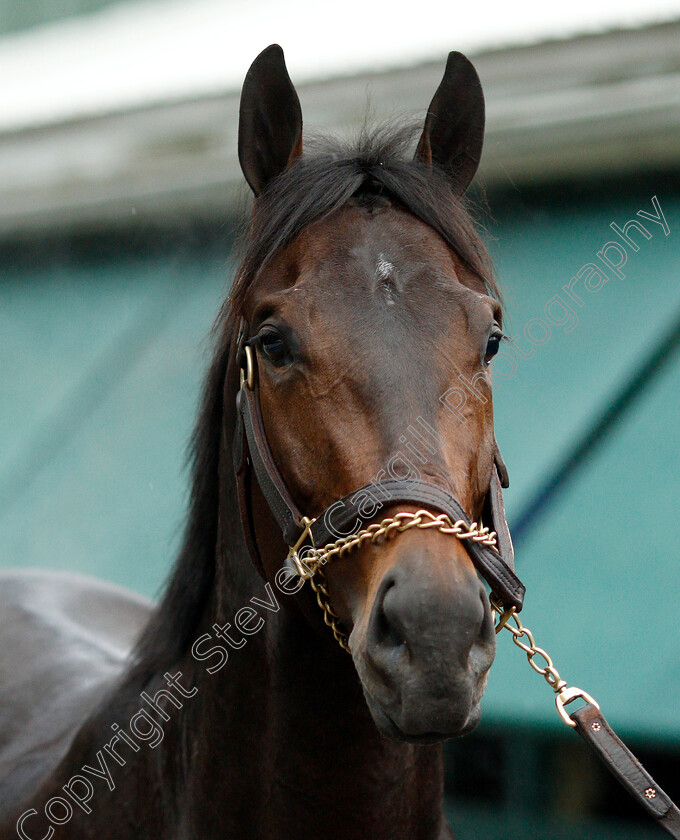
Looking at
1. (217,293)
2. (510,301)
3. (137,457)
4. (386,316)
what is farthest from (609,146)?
(386,316)

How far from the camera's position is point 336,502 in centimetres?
122

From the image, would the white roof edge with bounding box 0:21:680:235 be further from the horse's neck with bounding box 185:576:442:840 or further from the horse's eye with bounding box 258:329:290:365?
the horse's neck with bounding box 185:576:442:840

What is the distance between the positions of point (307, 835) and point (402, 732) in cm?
46

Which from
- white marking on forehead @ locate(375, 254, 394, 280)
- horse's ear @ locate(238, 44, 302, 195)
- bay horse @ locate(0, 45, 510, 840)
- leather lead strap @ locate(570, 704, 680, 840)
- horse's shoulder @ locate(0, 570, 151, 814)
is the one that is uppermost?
horse's ear @ locate(238, 44, 302, 195)

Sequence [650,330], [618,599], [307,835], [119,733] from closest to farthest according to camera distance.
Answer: [307,835] → [119,733] → [618,599] → [650,330]

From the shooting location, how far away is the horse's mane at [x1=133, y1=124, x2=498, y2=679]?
1.45 meters

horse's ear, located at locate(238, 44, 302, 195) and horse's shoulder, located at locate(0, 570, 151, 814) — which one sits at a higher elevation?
horse's ear, located at locate(238, 44, 302, 195)

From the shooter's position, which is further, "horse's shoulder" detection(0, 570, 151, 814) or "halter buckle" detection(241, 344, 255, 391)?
"horse's shoulder" detection(0, 570, 151, 814)

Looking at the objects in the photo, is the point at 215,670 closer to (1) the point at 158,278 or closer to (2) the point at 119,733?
(2) the point at 119,733

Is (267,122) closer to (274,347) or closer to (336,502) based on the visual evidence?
(274,347)

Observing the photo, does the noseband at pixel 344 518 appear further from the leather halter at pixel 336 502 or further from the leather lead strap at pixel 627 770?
the leather lead strap at pixel 627 770

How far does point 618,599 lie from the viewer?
298 cm

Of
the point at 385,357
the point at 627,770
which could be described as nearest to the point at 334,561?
the point at 385,357

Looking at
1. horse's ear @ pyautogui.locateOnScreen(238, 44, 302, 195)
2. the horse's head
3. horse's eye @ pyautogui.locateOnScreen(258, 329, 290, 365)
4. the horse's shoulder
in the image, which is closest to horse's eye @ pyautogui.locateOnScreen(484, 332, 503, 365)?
the horse's head
